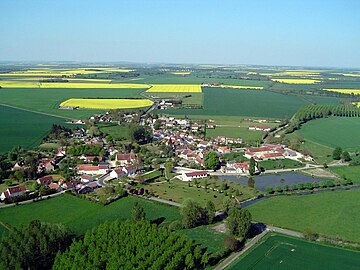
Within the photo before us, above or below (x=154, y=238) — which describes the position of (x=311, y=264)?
below

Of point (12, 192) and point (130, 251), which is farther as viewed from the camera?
point (12, 192)

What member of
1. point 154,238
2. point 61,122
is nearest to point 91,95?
point 61,122

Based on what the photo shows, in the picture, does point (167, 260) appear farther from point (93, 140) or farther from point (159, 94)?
point (159, 94)

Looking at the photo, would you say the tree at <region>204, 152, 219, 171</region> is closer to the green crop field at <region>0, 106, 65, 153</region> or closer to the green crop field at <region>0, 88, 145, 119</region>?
the green crop field at <region>0, 106, 65, 153</region>

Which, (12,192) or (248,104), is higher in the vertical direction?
(248,104)

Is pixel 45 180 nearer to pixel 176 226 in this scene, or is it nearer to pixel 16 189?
pixel 16 189

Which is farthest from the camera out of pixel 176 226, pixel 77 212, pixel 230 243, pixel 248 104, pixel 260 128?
pixel 248 104

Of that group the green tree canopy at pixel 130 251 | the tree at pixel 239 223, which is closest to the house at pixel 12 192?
the green tree canopy at pixel 130 251

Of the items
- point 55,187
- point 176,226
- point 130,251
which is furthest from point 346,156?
point 130,251

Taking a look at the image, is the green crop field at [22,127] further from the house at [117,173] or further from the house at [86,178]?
the house at [117,173]
